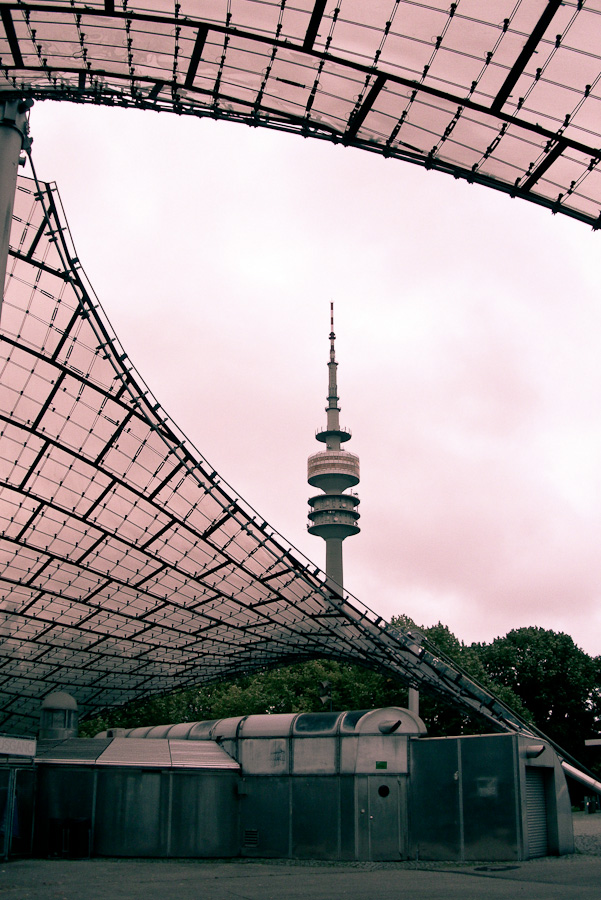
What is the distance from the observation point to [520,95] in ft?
63.1

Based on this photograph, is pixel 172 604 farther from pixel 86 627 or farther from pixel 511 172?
pixel 511 172

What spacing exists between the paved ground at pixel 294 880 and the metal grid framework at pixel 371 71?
64.7 ft

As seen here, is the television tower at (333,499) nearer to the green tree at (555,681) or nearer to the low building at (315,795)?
the green tree at (555,681)

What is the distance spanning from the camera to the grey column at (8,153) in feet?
61.5

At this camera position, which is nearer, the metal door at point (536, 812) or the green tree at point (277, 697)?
the metal door at point (536, 812)

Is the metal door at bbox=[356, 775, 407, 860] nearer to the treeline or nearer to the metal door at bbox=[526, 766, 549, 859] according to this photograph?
the metal door at bbox=[526, 766, 549, 859]

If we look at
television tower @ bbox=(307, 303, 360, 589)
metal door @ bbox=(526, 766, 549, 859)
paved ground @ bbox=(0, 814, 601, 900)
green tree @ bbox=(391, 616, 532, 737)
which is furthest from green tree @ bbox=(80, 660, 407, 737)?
television tower @ bbox=(307, 303, 360, 589)

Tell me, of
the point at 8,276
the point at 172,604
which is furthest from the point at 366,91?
the point at 172,604

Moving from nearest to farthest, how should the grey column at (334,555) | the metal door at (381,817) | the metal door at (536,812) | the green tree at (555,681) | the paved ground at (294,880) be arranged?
the paved ground at (294,880) → the metal door at (536,812) → the metal door at (381,817) → the green tree at (555,681) → the grey column at (334,555)

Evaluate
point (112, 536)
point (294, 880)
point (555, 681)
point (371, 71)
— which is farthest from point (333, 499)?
point (371, 71)

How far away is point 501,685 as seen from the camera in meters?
81.6

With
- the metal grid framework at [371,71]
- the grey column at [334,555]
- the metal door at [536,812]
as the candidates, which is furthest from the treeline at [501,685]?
the grey column at [334,555]

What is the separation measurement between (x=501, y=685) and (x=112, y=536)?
5636 cm

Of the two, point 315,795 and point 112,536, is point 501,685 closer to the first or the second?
point 315,795
